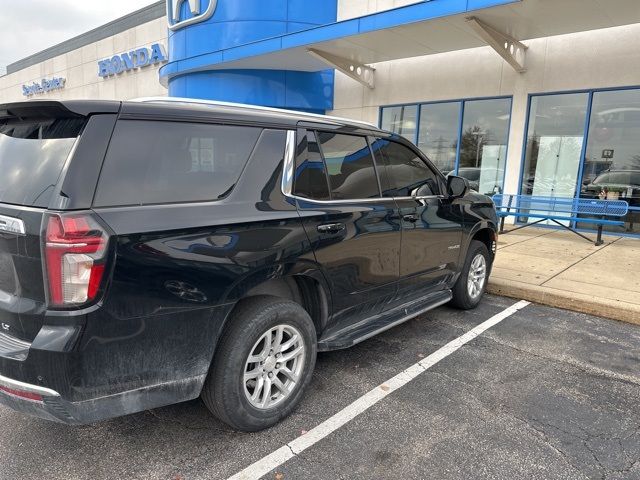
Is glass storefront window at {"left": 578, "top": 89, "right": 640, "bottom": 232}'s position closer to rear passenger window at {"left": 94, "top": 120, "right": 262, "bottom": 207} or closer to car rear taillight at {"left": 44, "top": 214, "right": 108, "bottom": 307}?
A: rear passenger window at {"left": 94, "top": 120, "right": 262, "bottom": 207}

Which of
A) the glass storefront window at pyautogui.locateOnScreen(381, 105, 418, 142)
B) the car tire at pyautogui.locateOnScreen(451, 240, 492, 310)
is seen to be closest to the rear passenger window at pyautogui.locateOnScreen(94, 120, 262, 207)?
the car tire at pyautogui.locateOnScreen(451, 240, 492, 310)

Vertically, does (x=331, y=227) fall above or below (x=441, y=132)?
below

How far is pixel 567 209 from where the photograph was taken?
8922 millimetres

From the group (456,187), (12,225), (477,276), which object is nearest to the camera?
(12,225)

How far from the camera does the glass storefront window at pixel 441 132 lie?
37.5ft

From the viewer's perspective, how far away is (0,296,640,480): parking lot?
250cm

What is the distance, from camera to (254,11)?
1316 cm

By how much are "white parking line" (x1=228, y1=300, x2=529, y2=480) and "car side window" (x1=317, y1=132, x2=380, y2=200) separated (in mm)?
1394

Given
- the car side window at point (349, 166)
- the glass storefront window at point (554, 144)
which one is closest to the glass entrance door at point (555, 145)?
the glass storefront window at point (554, 144)

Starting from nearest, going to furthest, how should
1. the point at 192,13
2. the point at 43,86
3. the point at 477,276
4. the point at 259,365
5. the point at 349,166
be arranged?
1. the point at 259,365
2. the point at 349,166
3. the point at 477,276
4. the point at 192,13
5. the point at 43,86

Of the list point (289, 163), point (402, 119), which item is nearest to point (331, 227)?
point (289, 163)

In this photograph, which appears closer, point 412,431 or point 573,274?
point 412,431

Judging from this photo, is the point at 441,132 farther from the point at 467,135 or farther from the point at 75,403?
the point at 75,403

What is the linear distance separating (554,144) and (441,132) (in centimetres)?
268
